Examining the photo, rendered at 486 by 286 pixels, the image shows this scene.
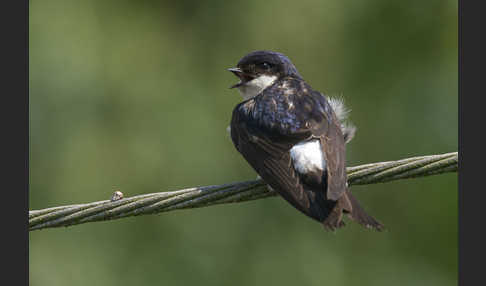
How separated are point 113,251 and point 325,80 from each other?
2.51 metres

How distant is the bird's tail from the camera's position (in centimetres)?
324

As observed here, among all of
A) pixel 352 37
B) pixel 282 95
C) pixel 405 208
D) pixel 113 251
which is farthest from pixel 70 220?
pixel 352 37

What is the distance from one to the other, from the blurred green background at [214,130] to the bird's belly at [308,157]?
82.1 inches

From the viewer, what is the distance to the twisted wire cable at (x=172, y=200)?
3.01m

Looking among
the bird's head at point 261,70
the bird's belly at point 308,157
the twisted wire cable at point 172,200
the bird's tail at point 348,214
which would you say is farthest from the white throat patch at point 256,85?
the twisted wire cable at point 172,200

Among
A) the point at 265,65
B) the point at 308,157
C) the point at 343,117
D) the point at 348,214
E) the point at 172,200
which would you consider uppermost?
the point at 265,65

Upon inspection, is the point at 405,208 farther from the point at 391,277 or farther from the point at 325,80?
the point at 325,80

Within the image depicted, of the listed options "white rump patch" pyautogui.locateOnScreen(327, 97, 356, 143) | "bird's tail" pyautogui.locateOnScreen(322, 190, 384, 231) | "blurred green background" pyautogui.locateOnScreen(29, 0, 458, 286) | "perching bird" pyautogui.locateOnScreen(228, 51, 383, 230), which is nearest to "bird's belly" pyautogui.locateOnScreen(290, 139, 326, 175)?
"perching bird" pyautogui.locateOnScreen(228, 51, 383, 230)

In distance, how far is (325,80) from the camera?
263 inches

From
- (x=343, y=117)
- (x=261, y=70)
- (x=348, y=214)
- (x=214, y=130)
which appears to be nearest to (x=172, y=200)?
(x=348, y=214)

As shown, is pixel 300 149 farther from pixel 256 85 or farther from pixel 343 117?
pixel 256 85

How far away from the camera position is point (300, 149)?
3.64 metres

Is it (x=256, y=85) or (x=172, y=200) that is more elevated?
(x=256, y=85)

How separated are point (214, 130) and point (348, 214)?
2744 millimetres
